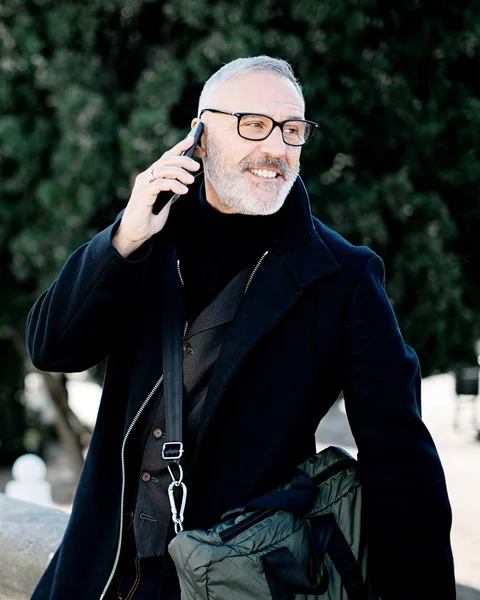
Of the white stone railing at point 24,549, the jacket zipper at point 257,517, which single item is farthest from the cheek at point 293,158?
the white stone railing at point 24,549

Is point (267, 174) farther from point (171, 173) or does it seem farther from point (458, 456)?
point (458, 456)

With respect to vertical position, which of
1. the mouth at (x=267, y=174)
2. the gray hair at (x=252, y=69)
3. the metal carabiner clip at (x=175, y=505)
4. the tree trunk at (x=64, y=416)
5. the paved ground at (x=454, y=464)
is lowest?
the paved ground at (x=454, y=464)

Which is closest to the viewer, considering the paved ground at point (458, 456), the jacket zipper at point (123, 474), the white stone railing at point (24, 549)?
the jacket zipper at point (123, 474)

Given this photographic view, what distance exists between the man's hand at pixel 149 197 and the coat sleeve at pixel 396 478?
1.73ft

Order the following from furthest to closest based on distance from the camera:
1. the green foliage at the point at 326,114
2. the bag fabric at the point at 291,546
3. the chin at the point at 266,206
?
the green foliage at the point at 326,114
the chin at the point at 266,206
the bag fabric at the point at 291,546

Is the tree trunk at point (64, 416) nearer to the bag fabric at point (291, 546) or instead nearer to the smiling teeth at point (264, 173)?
the smiling teeth at point (264, 173)

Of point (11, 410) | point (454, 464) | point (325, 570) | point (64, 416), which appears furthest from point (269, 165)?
point (11, 410)

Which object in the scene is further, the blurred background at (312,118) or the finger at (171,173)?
the blurred background at (312,118)

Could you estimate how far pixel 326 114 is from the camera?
5.66 metres

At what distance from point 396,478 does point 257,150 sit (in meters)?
0.84

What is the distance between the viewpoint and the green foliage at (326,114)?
18.2 ft

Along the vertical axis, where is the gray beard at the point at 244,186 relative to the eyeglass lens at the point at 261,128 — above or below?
below

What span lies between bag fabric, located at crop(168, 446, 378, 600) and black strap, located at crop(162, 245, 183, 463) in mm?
Result: 223

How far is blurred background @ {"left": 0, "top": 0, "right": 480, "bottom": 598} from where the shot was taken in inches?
219
